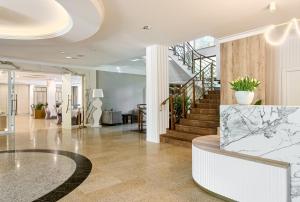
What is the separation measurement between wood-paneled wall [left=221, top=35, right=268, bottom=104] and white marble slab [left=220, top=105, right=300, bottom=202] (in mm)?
2845

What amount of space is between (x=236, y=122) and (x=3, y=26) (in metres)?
5.44

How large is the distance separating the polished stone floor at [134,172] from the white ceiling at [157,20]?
2.72m

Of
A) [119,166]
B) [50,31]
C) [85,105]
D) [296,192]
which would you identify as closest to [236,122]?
[296,192]

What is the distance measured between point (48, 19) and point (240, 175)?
15.5ft

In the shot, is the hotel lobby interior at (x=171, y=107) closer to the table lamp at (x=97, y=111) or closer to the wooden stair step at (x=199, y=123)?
the wooden stair step at (x=199, y=123)

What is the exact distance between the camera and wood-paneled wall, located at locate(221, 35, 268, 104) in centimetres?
496

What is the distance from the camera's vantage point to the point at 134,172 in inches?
148

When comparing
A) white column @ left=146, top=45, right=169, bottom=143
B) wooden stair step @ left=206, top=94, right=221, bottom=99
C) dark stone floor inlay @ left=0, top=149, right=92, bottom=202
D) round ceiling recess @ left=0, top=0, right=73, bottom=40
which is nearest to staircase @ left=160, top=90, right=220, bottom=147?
wooden stair step @ left=206, top=94, right=221, bottom=99

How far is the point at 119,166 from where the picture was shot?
412 cm

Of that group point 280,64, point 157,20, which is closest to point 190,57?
point 280,64

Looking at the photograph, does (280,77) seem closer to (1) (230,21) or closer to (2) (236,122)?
(1) (230,21)

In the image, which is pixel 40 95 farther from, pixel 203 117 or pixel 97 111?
pixel 203 117

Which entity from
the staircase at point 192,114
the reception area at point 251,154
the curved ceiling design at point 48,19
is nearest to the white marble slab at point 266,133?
the reception area at point 251,154

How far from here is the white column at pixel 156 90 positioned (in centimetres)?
646
